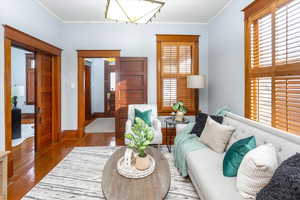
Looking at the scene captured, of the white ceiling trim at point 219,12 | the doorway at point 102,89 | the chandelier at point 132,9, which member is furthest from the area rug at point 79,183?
the doorway at point 102,89

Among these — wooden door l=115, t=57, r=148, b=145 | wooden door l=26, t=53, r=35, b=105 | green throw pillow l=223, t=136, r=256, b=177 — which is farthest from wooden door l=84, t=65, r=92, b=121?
green throw pillow l=223, t=136, r=256, b=177

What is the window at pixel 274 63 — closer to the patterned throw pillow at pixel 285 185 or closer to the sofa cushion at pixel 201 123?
the sofa cushion at pixel 201 123

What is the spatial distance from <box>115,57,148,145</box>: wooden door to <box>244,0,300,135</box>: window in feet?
7.80

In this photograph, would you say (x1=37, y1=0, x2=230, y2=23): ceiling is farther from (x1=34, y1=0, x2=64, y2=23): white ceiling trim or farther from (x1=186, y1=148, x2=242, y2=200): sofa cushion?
(x1=186, y1=148, x2=242, y2=200): sofa cushion

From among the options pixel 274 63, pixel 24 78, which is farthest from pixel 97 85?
pixel 274 63

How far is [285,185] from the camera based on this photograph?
1.03m

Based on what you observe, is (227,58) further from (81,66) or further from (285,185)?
(81,66)

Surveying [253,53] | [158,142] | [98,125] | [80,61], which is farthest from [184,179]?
[98,125]

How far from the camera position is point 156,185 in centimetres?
155

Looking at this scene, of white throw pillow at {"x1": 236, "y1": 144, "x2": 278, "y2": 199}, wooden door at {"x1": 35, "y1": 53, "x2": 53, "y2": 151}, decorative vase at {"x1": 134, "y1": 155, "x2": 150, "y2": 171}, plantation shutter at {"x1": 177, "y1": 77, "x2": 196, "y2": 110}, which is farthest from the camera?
plantation shutter at {"x1": 177, "y1": 77, "x2": 196, "y2": 110}

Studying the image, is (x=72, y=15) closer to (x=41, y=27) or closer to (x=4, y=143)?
(x=41, y=27)

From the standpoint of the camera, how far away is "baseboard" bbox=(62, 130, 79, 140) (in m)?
4.41

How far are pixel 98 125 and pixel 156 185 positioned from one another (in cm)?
461

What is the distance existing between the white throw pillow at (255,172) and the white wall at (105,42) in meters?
3.25
